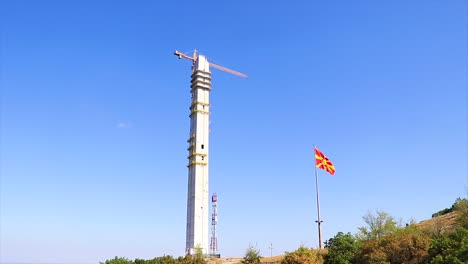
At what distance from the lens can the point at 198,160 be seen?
93688 mm

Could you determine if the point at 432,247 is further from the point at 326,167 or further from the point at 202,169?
the point at 202,169

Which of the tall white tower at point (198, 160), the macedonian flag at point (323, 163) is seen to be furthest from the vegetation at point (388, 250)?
the tall white tower at point (198, 160)

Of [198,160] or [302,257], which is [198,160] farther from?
[302,257]

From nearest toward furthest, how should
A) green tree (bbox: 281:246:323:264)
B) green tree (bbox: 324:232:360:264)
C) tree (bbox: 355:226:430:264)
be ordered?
tree (bbox: 355:226:430:264) < green tree (bbox: 281:246:323:264) < green tree (bbox: 324:232:360:264)

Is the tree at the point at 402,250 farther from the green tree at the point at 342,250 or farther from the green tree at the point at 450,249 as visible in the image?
the green tree at the point at 342,250

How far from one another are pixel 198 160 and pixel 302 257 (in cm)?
4893

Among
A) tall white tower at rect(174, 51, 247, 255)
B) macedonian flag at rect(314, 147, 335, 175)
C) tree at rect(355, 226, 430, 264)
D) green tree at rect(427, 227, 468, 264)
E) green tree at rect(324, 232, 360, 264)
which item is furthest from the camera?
tall white tower at rect(174, 51, 247, 255)

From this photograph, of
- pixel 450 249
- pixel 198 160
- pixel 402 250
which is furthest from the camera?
pixel 198 160

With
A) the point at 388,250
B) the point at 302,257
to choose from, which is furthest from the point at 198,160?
the point at 388,250

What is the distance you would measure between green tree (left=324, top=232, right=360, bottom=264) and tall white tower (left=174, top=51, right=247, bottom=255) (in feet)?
124

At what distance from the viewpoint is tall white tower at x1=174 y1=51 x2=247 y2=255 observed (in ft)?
292

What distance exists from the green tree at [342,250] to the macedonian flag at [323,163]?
33.6 feet

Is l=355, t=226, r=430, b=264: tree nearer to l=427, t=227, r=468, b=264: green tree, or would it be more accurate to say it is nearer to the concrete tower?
l=427, t=227, r=468, b=264: green tree

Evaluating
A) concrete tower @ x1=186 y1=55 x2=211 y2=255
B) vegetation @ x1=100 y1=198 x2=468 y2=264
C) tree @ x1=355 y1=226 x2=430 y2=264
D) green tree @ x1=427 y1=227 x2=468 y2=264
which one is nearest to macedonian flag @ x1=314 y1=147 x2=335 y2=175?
vegetation @ x1=100 y1=198 x2=468 y2=264
